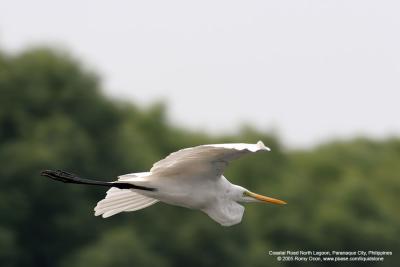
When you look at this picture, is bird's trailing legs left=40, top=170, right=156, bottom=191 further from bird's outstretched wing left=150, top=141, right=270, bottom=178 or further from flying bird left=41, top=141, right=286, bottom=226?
bird's outstretched wing left=150, top=141, right=270, bottom=178

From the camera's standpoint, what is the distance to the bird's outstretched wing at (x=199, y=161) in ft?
37.7

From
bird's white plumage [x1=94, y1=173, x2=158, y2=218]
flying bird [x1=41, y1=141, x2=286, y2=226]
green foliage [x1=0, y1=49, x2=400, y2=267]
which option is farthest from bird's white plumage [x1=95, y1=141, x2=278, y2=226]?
green foliage [x1=0, y1=49, x2=400, y2=267]

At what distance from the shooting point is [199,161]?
39.9 ft

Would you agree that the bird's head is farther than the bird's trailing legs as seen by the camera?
Yes

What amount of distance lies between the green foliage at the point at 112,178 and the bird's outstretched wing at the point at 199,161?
664 inches

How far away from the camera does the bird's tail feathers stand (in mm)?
13031

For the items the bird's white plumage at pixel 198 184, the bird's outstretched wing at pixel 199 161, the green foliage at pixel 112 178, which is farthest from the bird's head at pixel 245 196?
the green foliage at pixel 112 178

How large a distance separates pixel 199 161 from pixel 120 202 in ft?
4.24

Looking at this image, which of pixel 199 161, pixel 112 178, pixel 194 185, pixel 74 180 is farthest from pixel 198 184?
pixel 112 178

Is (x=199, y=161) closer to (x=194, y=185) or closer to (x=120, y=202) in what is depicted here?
(x=194, y=185)

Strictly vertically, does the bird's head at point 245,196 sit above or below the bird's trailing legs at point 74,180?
below

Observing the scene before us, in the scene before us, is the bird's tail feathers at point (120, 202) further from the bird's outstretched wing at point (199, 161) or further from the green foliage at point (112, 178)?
the green foliage at point (112, 178)

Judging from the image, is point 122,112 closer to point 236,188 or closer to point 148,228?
point 148,228

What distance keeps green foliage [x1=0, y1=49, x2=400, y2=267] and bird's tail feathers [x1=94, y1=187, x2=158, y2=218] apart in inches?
630
